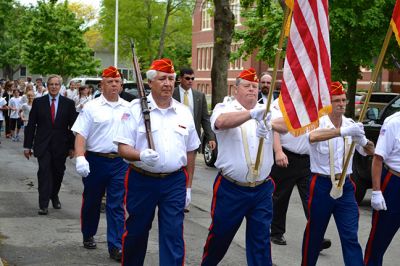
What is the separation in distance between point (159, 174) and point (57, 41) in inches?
2065

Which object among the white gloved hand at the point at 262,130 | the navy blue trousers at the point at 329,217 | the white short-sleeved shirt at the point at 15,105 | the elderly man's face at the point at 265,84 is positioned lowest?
the white short-sleeved shirt at the point at 15,105

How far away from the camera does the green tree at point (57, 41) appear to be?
56.4m

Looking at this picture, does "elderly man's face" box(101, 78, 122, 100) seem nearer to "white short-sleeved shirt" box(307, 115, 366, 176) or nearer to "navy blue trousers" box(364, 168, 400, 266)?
"white short-sleeved shirt" box(307, 115, 366, 176)

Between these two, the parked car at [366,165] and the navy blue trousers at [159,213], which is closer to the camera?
the navy blue trousers at [159,213]

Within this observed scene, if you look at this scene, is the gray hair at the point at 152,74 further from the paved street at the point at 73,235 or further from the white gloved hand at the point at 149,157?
the paved street at the point at 73,235

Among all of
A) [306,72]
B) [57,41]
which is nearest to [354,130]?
[306,72]

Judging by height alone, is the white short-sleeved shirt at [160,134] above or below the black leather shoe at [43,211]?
above

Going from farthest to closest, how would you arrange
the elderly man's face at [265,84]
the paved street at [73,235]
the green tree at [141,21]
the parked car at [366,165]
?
the green tree at [141,21] < the parked car at [366,165] < the elderly man's face at [265,84] < the paved street at [73,235]

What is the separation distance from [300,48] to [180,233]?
1826mm

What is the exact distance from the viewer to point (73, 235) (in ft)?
31.9

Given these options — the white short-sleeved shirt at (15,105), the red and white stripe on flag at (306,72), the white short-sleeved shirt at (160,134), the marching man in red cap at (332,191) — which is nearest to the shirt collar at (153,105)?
the white short-sleeved shirt at (160,134)

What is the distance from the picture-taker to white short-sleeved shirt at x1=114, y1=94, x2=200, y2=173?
6691 mm

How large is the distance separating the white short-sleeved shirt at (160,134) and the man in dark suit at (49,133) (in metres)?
4.64

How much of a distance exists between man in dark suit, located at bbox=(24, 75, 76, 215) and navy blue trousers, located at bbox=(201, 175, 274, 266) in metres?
4.61
